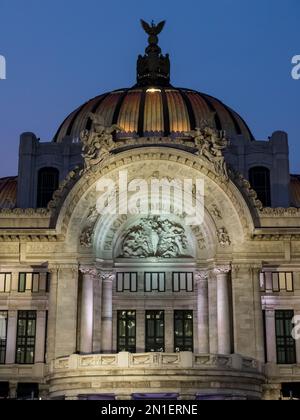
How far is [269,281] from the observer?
51.9 m

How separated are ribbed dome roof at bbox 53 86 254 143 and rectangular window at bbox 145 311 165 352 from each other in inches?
552

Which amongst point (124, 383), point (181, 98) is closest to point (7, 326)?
point (124, 383)

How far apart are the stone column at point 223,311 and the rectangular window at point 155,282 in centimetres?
449

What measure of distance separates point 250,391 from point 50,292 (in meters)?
14.3

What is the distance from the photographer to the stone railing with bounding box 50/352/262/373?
145 feet

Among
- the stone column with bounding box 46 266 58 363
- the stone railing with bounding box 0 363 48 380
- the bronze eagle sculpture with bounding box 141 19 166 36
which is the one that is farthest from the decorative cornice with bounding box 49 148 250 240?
the bronze eagle sculpture with bounding box 141 19 166 36

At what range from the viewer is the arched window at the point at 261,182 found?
56.4m

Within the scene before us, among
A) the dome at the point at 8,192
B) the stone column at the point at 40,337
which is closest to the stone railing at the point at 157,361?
the stone column at the point at 40,337

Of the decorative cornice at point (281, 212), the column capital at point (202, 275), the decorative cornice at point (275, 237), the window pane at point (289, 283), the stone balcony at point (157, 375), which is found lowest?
the stone balcony at point (157, 375)

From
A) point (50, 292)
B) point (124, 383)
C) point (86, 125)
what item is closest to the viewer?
point (124, 383)

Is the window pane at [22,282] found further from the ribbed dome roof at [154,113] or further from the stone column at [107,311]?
the ribbed dome roof at [154,113]

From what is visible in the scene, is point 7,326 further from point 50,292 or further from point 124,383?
point 124,383

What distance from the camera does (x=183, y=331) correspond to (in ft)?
172

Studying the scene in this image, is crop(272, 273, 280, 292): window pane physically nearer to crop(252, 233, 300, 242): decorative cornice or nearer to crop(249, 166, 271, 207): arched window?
crop(252, 233, 300, 242): decorative cornice
